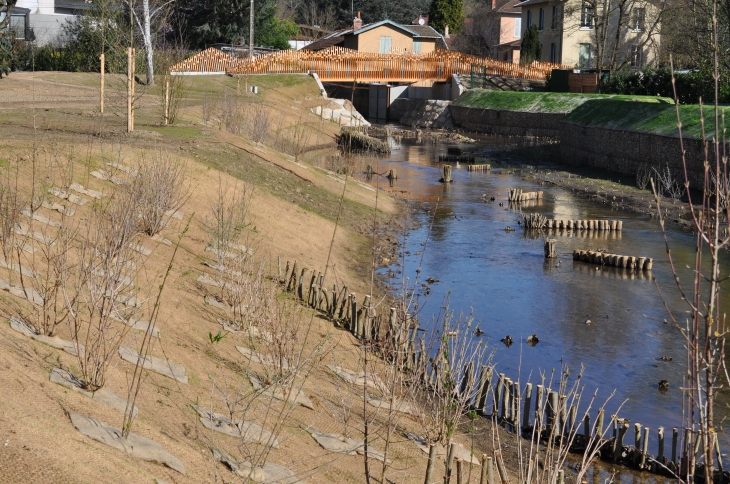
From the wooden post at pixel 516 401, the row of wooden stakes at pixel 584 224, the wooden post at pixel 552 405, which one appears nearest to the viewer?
the wooden post at pixel 552 405

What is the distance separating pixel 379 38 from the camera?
7000 cm

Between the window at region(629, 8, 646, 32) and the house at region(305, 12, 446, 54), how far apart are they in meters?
15.5

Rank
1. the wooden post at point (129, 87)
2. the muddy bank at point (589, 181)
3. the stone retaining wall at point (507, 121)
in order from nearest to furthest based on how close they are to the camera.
→ the wooden post at point (129, 87) → the muddy bank at point (589, 181) → the stone retaining wall at point (507, 121)

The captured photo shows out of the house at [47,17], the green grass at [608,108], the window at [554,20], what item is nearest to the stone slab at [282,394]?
the green grass at [608,108]

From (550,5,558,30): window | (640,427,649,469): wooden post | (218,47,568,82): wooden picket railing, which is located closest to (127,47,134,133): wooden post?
(640,427,649,469): wooden post

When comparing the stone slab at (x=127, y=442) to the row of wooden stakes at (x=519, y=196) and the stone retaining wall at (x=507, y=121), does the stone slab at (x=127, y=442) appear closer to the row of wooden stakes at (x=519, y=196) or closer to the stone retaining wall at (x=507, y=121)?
the row of wooden stakes at (x=519, y=196)

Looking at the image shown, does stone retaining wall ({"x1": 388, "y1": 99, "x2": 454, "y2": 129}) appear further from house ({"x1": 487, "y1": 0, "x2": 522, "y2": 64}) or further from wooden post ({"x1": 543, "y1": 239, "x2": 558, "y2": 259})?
wooden post ({"x1": 543, "y1": 239, "x2": 558, "y2": 259})

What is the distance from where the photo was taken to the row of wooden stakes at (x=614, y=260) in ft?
66.6

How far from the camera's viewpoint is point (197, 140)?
24.1 meters

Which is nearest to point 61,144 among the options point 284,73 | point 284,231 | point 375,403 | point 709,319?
point 284,231

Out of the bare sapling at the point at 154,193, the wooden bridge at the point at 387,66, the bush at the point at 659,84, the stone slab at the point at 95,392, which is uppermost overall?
the wooden bridge at the point at 387,66

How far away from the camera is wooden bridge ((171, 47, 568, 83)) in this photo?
2314 inches

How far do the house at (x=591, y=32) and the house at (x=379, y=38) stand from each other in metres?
8.86

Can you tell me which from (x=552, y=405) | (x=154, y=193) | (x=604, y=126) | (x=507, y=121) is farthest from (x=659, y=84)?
(x=552, y=405)
